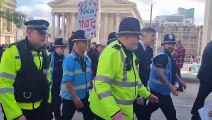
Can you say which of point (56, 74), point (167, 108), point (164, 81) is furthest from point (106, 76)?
point (56, 74)

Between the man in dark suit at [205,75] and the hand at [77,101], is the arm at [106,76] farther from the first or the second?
the man in dark suit at [205,75]

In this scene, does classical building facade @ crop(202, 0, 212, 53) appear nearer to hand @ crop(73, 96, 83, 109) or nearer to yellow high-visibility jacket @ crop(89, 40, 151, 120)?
hand @ crop(73, 96, 83, 109)

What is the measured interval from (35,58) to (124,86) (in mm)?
1078

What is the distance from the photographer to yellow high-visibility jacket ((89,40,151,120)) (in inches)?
128

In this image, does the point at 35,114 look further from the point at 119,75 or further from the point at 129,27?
the point at 129,27

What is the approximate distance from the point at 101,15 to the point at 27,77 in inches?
3543

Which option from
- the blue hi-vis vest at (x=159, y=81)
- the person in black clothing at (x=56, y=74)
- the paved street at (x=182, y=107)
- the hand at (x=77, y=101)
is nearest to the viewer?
the hand at (x=77, y=101)

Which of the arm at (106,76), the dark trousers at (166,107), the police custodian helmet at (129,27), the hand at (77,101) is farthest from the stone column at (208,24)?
the arm at (106,76)

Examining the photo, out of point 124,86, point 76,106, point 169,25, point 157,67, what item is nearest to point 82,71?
point 76,106

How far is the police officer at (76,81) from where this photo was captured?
4.94 metres

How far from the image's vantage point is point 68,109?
5.05m

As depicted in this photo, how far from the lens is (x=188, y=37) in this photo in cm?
13400

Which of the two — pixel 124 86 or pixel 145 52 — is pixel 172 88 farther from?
pixel 124 86

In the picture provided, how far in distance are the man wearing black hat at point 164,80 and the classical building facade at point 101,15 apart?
83.1 metres
